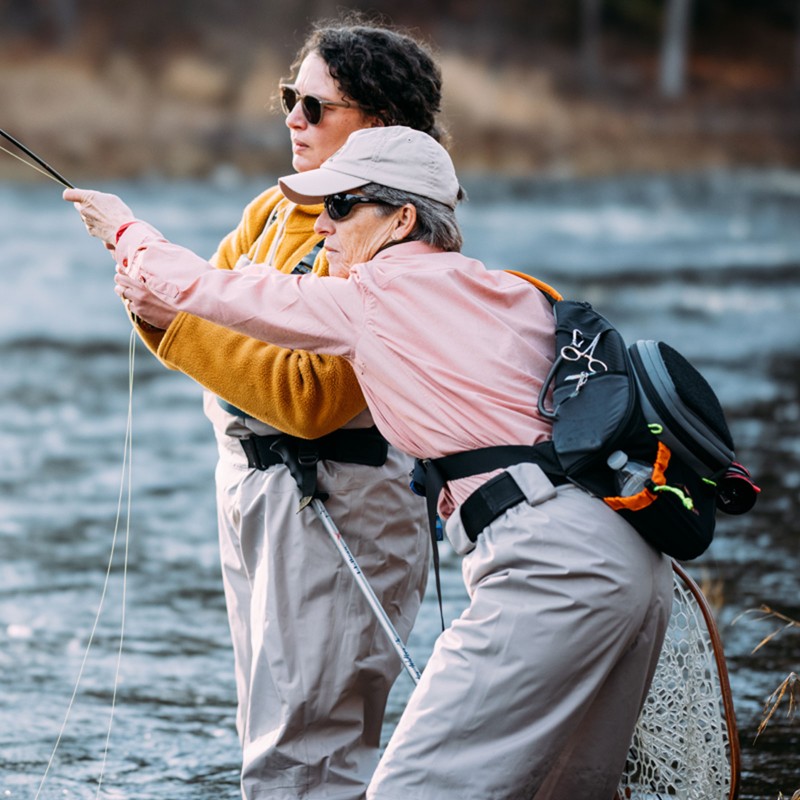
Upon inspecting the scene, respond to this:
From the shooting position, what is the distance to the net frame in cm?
301

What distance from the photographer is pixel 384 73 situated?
3.31 meters

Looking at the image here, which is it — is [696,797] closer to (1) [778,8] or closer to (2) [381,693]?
(2) [381,693]

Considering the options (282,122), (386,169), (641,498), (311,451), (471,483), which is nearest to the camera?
(641,498)

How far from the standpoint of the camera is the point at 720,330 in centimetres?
1382

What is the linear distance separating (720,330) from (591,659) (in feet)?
38.0

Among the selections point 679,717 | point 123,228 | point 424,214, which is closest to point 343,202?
point 424,214

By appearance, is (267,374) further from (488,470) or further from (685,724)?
(685,724)

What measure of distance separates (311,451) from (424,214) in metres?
0.70

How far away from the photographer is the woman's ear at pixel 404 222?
111 inches

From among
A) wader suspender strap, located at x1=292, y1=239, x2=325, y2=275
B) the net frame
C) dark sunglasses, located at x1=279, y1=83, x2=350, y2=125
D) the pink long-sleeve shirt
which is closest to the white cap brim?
the pink long-sleeve shirt

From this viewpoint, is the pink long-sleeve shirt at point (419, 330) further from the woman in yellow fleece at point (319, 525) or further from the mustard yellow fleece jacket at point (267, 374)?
the woman in yellow fleece at point (319, 525)

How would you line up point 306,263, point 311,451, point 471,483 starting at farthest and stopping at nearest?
point 311,451, point 306,263, point 471,483

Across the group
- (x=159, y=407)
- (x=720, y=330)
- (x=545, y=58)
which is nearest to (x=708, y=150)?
(x=545, y=58)

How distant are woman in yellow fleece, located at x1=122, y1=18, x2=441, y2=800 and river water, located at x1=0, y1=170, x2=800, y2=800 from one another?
34.7 inches
